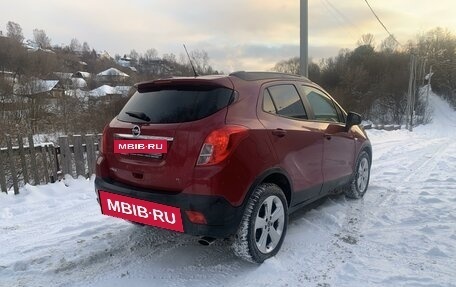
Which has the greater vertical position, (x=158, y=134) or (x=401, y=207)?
(x=158, y=134)

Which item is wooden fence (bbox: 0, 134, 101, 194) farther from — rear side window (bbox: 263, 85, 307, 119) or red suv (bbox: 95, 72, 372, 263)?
rear side window (bbox: 263, 85, 307, 119)

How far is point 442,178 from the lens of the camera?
687 cm

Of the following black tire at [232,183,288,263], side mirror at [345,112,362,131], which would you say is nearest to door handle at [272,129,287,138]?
black tire at [232,183,288,263]

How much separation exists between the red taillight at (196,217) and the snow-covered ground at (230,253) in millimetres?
566

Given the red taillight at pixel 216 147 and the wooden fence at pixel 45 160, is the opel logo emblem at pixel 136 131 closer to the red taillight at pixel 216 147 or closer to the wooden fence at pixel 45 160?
the red taillight at pixel 216 147

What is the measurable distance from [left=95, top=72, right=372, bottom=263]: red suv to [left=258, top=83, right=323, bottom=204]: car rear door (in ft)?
0.04

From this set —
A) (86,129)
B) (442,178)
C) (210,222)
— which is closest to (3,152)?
(210,222)

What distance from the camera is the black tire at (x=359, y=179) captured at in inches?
213

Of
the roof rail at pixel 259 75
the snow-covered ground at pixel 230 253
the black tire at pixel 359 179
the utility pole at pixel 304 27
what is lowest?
the snow-covered ground at pixel 230 253

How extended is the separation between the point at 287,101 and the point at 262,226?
1342 mm

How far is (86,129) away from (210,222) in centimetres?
2526

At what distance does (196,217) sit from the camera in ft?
9.68

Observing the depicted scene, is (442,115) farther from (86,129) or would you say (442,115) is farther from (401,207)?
(401,207)

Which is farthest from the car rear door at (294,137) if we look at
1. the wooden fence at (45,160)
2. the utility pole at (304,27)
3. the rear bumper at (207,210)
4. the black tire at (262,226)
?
the utility pole at (304,27)
